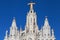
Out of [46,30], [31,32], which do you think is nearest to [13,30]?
[31,32]

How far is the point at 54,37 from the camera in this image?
46.3 metres

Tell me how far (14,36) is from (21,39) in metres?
1.25

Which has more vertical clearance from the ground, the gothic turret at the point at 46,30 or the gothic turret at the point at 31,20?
the gothic turret at the point at 31,20

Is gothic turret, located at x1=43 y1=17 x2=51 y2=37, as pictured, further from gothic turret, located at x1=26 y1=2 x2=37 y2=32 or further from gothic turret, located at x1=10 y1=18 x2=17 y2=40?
gothic turret, located at x1=10 y1=18 x2=17 y2=40

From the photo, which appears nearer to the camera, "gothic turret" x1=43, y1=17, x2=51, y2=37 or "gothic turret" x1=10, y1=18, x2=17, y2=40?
"gothic turret" x1=43, y1=17, x2=51, y2=37

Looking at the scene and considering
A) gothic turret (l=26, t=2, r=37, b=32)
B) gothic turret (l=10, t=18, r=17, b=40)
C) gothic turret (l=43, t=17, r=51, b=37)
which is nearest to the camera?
gothic turret (l=43, t=17, r=51, b=37)

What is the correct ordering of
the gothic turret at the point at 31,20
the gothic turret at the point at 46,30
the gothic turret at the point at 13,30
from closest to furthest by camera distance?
the gothic turret at the point at 46,30 → the gothic turret at the point at 13,30 → the gothic turret at the point at 31,20

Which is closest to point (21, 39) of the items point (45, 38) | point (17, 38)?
point (17, 38)

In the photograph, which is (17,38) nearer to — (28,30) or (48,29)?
(28,30)

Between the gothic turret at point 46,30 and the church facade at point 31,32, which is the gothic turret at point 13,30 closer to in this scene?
the church facade at point 31,32

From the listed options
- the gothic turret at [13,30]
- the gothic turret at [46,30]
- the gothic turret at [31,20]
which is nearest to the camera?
the gothic turret at [46,30]

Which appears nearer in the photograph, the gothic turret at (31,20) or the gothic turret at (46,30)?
the gothic turret at (46,30)

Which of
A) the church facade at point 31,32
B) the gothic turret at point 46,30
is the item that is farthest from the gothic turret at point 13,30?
the gothic turret at point 46,30

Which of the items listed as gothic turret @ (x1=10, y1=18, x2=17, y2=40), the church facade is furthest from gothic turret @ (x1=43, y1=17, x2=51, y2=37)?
gothic turret @ (x1=10, y1=18, x2=17, y2=40)
